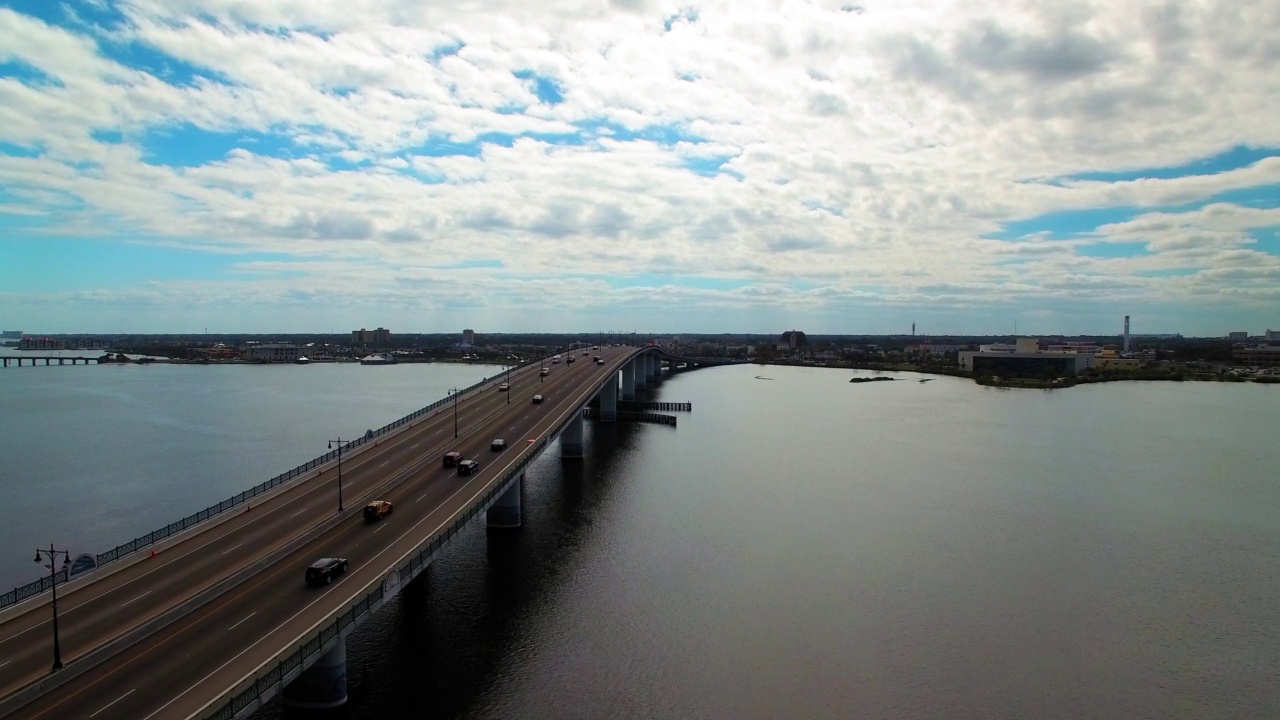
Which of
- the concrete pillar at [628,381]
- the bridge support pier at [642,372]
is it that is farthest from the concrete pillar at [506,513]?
the bridge support pier at [642,372]

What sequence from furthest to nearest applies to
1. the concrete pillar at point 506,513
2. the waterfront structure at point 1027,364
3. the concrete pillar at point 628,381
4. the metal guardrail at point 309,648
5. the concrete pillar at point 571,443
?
the waterfront structure at point 1027,364, the concrete pillar at point 628,381, the concrete pillar at point 571,443, the concrete pillar at point 506,513, the metal guardrail at point 309,648

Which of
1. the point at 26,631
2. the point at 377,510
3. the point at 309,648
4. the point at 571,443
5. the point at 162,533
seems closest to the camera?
the point at 309,648

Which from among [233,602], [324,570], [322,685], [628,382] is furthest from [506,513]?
[628,382]

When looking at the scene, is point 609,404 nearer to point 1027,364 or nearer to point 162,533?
point 162,533

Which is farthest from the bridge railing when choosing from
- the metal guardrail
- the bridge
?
the metal guardrail

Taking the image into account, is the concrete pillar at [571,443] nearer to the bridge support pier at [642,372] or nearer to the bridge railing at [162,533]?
the bridge railing at [162,533]

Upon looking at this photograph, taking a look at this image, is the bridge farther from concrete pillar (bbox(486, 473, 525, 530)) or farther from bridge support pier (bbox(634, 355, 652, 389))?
bridge support pier (bbox(634, 355, 652, 389))
